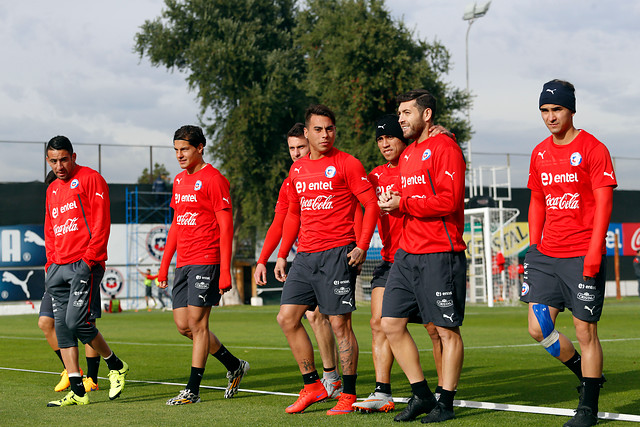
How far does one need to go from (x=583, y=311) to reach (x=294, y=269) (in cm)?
238

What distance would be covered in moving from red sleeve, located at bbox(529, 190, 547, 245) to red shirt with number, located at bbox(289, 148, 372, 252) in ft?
4.40

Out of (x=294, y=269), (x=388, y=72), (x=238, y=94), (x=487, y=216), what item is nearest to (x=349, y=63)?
(x=388, y=72)

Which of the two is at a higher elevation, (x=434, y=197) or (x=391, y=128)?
(x=391, y=128)

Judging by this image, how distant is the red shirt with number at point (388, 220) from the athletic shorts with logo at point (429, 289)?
1.10 meters

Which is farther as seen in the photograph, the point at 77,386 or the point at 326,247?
the point at 77,386

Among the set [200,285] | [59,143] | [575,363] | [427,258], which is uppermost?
[59,143]

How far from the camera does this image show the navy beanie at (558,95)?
6.25m

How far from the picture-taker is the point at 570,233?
20.5 ft

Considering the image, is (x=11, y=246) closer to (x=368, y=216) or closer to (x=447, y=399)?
(x=368, y=216)

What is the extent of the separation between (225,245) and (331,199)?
1263mm

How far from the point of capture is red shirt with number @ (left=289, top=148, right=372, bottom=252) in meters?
7.16

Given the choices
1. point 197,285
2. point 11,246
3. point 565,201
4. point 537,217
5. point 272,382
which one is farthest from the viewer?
point 11,246

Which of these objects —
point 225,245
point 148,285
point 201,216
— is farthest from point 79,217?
point 148,285

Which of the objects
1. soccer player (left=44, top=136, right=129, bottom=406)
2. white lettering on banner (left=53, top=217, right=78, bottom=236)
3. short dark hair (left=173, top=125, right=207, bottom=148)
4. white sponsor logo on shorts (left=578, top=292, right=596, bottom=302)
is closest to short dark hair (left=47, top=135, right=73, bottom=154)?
soccer player (left=44, top=136, right=129, bottom=406)
